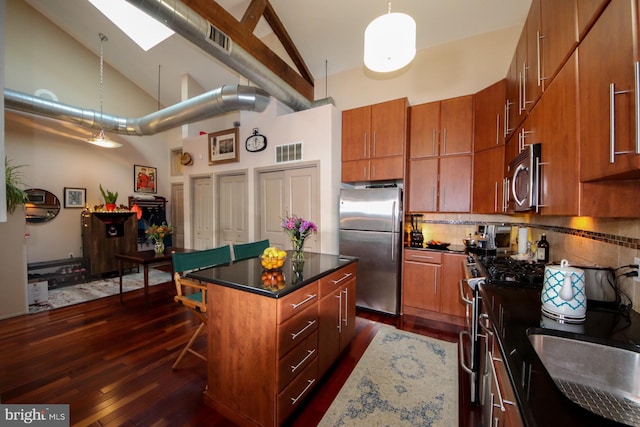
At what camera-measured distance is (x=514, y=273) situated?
5.90ft

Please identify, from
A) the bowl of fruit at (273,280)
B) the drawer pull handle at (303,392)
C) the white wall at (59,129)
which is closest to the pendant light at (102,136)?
the white wall at (59,129)

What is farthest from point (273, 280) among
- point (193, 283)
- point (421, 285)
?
point (421, 285)

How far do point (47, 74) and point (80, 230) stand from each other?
9.91ft

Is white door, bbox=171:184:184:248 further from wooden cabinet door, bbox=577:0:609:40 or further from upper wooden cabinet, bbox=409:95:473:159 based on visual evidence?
wooden cabinet door, bbox=577:0:609:40

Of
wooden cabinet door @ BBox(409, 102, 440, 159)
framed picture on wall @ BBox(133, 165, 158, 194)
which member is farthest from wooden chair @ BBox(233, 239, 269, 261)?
framed picture on wall @ BBox(133, 165, 158, 194)

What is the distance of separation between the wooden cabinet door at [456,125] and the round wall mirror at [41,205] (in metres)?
7.00

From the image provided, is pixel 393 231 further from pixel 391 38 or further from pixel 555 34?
pixel 555 34

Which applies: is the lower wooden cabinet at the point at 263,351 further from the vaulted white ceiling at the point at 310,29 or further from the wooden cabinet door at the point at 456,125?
the vaulted white ceiling at the point at 310,29

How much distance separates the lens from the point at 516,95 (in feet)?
6.95

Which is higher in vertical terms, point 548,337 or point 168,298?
point 548,337

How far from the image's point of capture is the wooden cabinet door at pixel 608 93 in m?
0.78

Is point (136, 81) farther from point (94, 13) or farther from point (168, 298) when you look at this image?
point (168, 298)

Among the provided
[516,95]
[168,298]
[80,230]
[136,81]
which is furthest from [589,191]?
[136,81]

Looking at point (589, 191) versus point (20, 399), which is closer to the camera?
point (589, 191)
